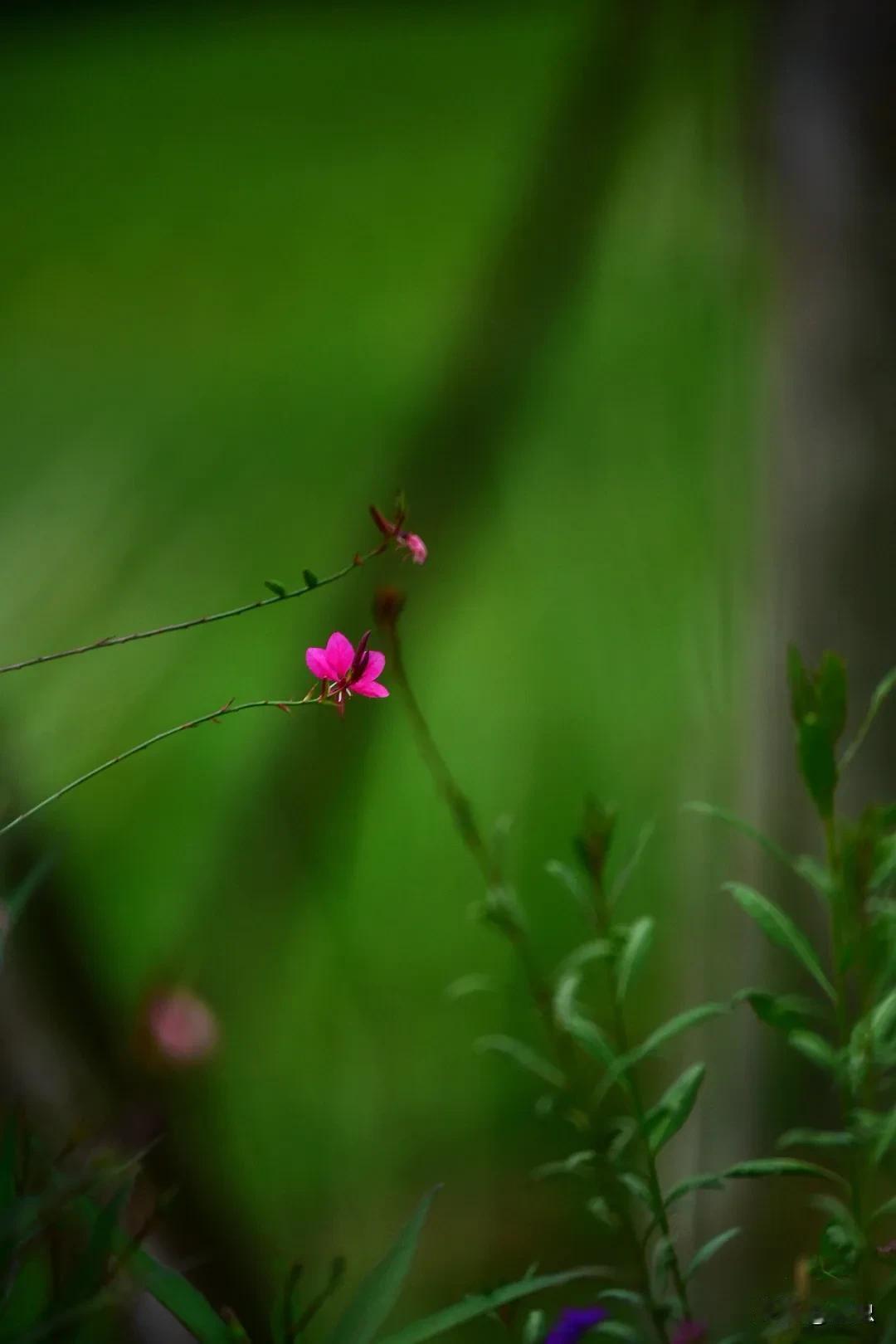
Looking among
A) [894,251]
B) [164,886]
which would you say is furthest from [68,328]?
[894,251]

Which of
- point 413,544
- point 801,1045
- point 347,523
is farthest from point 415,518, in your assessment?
point 347,523

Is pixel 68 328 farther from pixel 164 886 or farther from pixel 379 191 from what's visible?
pixel 164 886

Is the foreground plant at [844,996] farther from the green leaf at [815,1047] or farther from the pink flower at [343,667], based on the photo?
the pink flower at [343,667]

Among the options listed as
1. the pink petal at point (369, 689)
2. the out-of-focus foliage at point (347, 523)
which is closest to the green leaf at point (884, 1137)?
the pink petal at point (369, 689)

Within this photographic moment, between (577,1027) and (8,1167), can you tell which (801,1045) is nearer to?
(577,1027)

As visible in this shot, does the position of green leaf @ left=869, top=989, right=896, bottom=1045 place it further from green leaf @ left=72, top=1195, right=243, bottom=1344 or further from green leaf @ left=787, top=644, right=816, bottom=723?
green leaf @ left=72, top=1195, right=243, bottom=1344

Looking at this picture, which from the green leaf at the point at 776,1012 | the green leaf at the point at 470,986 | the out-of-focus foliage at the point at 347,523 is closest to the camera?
the green leaf at the point at 776,1012
